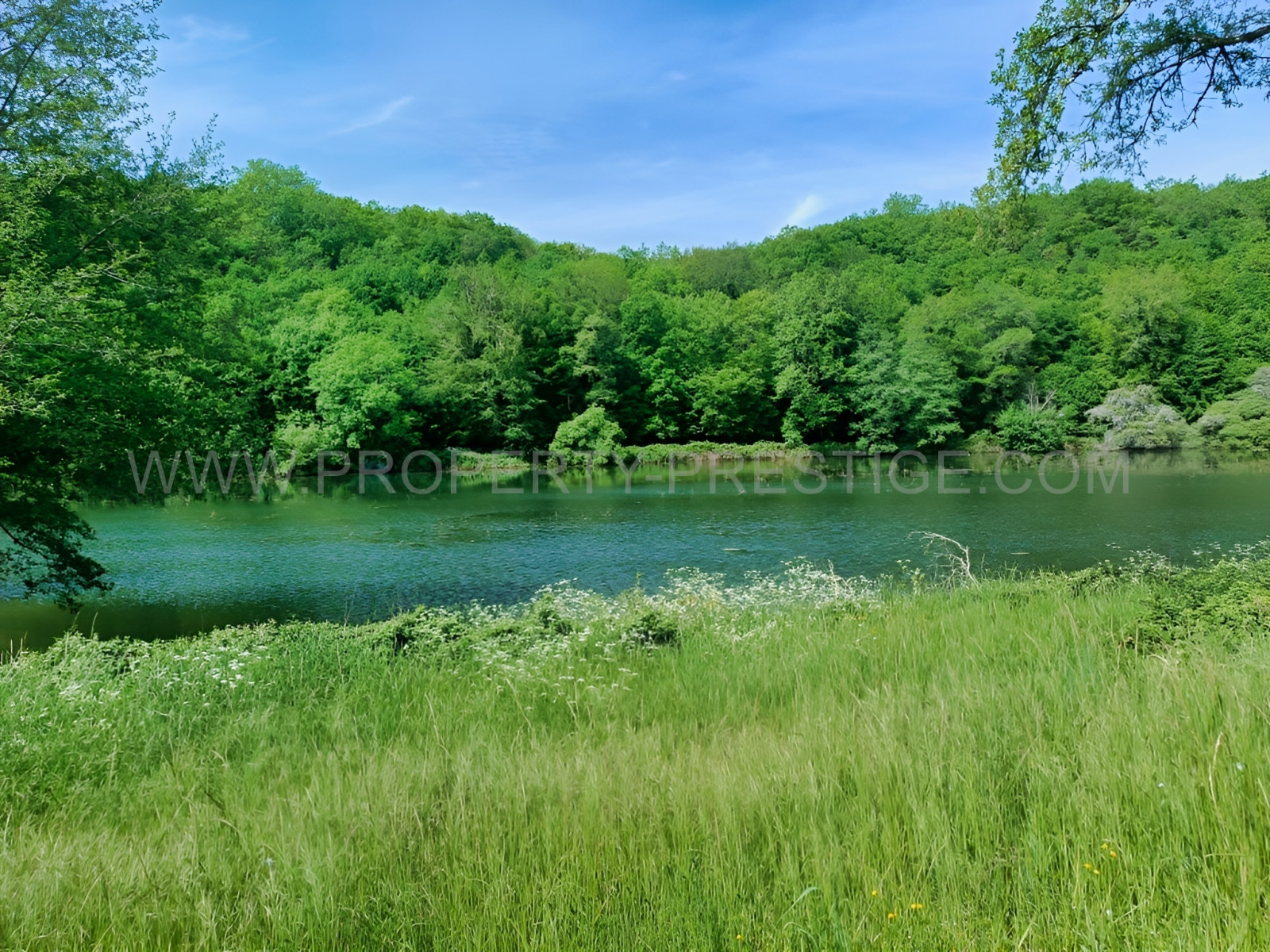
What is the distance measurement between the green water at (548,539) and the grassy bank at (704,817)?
6227 mm

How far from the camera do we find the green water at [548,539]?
13250 mm

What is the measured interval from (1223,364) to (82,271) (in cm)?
5975

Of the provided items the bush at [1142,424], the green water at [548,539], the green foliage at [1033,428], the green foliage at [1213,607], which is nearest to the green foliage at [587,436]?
the green water at [548,539]

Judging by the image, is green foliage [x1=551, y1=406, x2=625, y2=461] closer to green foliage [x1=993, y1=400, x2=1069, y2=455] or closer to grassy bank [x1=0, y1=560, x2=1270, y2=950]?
green foliage [x1=993, y1=400, x2=1069, y2=455]

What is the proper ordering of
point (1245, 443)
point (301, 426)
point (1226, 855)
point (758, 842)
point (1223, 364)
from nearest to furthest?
point (1226, 855) → point (758, 842) → point (301, 426) → point (1245, 443) → point (1223, 364)

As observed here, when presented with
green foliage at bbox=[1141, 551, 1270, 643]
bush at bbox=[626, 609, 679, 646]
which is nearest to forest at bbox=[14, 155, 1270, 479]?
bush at bbox=[626, 609, 679, 646]

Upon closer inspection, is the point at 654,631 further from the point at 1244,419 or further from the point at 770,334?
the point at 770,334

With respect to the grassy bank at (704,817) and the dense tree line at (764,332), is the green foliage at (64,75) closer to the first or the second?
the dense tree line at (764,332)

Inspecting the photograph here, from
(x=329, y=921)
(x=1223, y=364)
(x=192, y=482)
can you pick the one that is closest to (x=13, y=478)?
(x=192, y=482)

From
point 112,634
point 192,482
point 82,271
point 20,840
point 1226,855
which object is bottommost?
point 112,634

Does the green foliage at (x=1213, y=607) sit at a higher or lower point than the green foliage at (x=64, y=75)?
lower

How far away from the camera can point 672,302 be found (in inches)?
2287

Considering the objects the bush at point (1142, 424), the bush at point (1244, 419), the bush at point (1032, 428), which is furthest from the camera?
the bush at point (1032, 428)

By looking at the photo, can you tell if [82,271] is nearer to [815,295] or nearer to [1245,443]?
[815,295]
